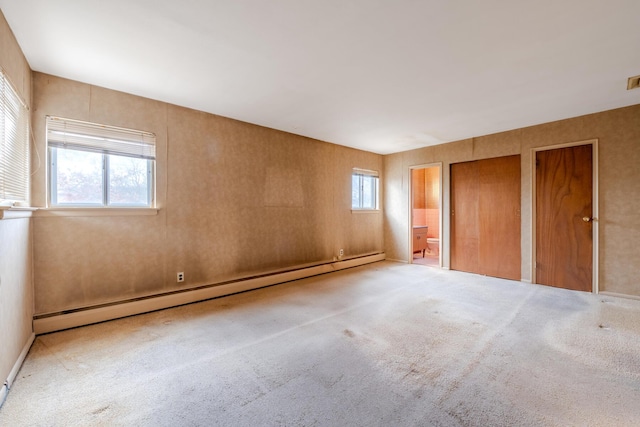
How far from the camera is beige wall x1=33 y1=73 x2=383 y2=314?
2748mm

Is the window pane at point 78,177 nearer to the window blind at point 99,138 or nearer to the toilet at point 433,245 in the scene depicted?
the window blind at point 99,138

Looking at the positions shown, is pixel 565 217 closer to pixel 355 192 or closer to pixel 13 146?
pixel 355 192

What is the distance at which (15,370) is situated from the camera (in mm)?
1937

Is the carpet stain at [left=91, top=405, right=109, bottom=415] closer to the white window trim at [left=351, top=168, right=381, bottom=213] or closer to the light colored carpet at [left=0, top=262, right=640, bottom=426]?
the light colored carpet at [left=0, top=262, right=640, bottom=426]

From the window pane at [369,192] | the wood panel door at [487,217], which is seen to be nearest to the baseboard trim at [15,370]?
the window pane at [369,192]

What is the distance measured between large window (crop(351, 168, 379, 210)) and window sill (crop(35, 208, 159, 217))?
392cm

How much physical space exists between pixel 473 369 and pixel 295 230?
11.0 feet

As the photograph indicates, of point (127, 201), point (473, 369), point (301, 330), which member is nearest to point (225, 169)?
point (127, 201)

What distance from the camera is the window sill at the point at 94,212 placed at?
2.68m

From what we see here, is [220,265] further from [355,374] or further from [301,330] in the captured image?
[355,374]

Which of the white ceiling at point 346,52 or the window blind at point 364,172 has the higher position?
the white ceiling at point 346,52

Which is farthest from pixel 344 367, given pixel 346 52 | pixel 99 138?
pixel 99 138

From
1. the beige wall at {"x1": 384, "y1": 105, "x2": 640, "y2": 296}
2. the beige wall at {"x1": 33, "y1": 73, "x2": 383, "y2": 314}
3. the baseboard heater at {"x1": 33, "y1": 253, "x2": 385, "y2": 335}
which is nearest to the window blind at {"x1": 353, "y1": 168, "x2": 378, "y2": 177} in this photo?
the beige wall at {"x1": 33, "y1": 73, "x2": 383, "y2": 314}

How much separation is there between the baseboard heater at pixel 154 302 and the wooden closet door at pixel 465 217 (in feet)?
9.35
